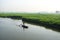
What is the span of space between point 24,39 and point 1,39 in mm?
1039

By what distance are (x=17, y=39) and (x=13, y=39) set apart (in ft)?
0.60

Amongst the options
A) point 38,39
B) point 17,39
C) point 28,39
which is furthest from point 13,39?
Answer: point 38,39

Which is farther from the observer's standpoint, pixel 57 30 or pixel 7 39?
pixel 57 30

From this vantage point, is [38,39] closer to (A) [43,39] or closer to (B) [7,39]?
(A) [43,39]

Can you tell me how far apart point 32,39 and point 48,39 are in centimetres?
74

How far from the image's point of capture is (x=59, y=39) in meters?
6.14

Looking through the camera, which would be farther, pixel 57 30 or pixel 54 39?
pixel 57 30

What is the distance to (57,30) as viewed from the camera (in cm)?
809

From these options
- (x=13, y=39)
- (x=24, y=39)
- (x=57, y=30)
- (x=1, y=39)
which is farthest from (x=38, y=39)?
(x=57, y=30)

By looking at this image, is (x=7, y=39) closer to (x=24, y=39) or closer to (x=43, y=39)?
(x=24, y=39)

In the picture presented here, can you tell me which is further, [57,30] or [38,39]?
[57,30]

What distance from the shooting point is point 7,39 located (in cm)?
598

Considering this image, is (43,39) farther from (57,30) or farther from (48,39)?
(57,30)

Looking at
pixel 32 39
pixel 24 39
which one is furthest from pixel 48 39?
pixel 24 39
